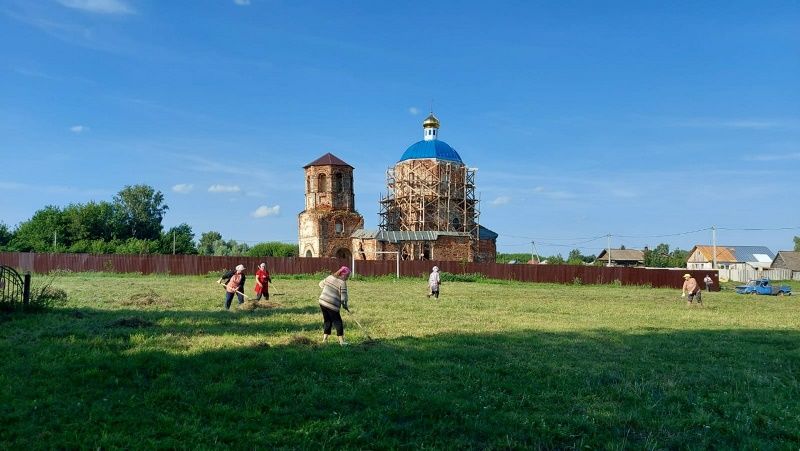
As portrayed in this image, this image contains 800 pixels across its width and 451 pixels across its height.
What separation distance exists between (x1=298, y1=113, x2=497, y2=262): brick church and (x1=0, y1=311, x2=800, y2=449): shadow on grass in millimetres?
41586

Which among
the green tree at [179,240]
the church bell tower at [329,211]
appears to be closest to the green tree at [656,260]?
the church bell tower at [329,211]

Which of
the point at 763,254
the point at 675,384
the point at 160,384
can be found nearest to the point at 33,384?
the point at 160,384

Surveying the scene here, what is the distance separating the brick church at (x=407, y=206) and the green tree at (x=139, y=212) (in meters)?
27.4

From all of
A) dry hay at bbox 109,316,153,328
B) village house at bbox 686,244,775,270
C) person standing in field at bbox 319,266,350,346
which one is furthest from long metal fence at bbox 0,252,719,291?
village house at bbox 686,244,775,270

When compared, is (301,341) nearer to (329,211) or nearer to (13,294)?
(13,294)

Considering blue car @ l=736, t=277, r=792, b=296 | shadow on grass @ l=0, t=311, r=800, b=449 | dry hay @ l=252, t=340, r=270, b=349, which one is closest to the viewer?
shadow on grass @ l=0, t=311, r=800, b=449

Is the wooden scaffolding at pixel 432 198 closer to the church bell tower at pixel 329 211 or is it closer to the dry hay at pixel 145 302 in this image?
the church bell tower at pixel 329 211

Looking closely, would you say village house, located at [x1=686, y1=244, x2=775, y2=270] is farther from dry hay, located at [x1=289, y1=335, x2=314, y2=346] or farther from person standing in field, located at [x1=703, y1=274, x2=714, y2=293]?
dry hay, located at [x1=289, y1=335, x2=314, y2=346]

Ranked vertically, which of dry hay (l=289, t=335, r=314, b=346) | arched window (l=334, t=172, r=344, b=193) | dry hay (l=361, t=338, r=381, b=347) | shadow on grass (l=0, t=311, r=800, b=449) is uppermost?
arched window (l=334, t=172, r=344, b=193)

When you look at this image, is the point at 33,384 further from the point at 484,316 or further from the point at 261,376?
the point at 484,316

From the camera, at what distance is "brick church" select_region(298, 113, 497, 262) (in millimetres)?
53250

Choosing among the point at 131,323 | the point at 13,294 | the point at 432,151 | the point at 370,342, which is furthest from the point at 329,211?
the point at 370,342

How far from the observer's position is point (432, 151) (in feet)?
181

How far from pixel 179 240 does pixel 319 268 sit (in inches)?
1464
